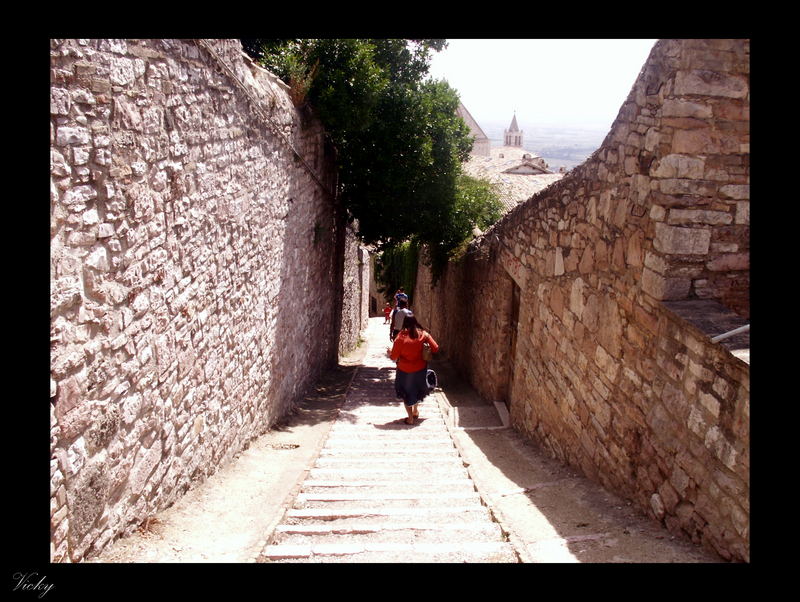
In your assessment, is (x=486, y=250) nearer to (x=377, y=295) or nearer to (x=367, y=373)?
(x=367, y=373)

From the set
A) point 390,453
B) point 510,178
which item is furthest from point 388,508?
point 510,178

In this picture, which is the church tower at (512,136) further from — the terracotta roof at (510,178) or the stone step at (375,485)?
the stone step at (375,485)

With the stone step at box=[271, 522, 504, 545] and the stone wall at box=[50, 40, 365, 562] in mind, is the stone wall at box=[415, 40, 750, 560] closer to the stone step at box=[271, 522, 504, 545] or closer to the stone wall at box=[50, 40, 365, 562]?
the stone step at box=[271, 522, 504, 545]

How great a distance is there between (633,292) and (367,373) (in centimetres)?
877

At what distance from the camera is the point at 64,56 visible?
2.88 metres

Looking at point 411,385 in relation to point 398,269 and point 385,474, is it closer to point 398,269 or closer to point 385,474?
Result: point 385,474

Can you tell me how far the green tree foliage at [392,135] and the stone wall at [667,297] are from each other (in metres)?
4.33

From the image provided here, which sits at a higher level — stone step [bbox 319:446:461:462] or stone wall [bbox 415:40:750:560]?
stone wall [bbox 415:40:750:560]

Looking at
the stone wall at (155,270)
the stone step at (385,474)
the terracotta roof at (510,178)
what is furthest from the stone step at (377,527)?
the terracotta roof at (510,178)

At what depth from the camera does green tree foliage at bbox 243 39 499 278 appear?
887 cm

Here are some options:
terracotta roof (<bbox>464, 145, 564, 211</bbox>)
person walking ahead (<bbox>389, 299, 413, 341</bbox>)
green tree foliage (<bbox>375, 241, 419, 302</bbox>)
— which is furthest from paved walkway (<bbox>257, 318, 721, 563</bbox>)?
green tree foliage (<bbox>375, 241, 419, 302</bbox>)

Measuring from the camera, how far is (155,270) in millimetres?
A: 4000

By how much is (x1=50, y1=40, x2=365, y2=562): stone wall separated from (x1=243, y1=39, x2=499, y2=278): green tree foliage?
1.74m
